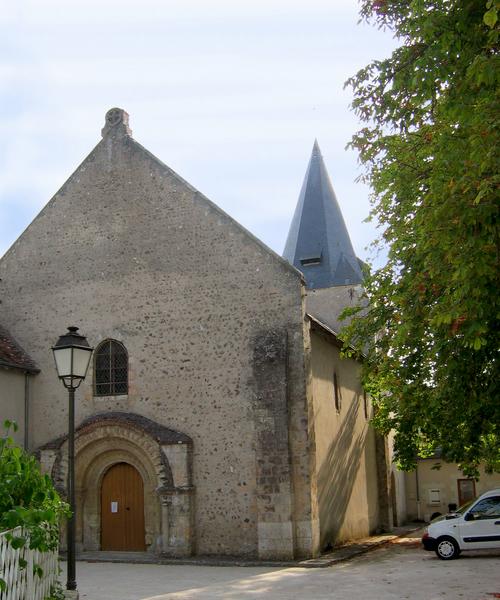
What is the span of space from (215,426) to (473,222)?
1012 cm

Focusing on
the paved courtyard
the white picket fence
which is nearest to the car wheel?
Answer: the paved courtyard

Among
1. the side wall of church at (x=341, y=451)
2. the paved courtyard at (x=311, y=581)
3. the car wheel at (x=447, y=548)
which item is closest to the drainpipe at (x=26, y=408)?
the paved courtyard at (x=311, y=581)

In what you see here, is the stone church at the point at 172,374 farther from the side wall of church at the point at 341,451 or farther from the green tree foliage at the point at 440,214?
the green tree foliage at the point at 440,214

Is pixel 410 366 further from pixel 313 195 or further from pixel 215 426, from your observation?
pixel 313 195

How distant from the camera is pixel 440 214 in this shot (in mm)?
8453

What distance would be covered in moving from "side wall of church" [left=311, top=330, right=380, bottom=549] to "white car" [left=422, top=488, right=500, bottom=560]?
2834 millimetres

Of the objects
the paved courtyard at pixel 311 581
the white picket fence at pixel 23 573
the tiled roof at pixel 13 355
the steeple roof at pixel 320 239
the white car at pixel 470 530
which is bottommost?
the paved courtyard at pixel 311 581

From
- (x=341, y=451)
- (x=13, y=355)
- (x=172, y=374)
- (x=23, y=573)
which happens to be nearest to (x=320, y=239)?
(x=341, y=451)

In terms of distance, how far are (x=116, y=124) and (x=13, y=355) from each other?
6716 millimetres

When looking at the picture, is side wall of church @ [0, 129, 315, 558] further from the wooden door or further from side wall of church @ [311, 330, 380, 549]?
the wooden door

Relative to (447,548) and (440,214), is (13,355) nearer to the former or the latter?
(447,548)

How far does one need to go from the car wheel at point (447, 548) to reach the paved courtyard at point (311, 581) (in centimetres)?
28

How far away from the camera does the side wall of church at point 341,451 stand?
17.6 m

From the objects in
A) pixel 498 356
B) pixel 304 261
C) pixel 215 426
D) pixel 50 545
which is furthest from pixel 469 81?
pixel 304 261
